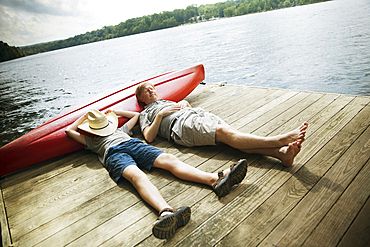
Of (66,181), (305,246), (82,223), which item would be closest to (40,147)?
(66,181)

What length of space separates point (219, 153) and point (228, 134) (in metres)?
0.27

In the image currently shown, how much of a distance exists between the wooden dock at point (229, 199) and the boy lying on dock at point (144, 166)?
3.9 inches

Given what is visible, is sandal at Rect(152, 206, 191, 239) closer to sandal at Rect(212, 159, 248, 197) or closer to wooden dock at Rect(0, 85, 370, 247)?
wooden dock at Rect(0, 85, 370, 247)

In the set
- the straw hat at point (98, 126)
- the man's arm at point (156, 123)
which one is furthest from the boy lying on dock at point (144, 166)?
the man's arm at point (156, 123)

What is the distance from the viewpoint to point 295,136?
6.25 feet

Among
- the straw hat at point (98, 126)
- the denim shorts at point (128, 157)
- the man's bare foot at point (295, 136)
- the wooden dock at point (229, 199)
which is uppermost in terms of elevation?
the straw hat at point (98, 126)

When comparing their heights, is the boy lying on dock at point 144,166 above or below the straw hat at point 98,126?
below

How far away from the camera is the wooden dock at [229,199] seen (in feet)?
4.79

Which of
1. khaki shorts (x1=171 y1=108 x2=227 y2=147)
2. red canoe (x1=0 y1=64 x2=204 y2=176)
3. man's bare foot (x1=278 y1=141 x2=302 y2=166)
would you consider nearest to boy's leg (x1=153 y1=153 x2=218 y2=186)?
khaki shorts (x1=171 y1=108 x2=227 y2=147)

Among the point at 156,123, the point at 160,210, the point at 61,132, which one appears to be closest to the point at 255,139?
the point at 160,210

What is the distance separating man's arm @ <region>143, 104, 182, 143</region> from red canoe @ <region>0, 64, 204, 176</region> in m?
0.76

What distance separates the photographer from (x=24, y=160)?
114 inches

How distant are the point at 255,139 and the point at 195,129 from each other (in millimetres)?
654

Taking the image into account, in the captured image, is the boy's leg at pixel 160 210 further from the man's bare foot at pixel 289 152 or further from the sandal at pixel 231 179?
the man's bare foot at pixel 289 152
